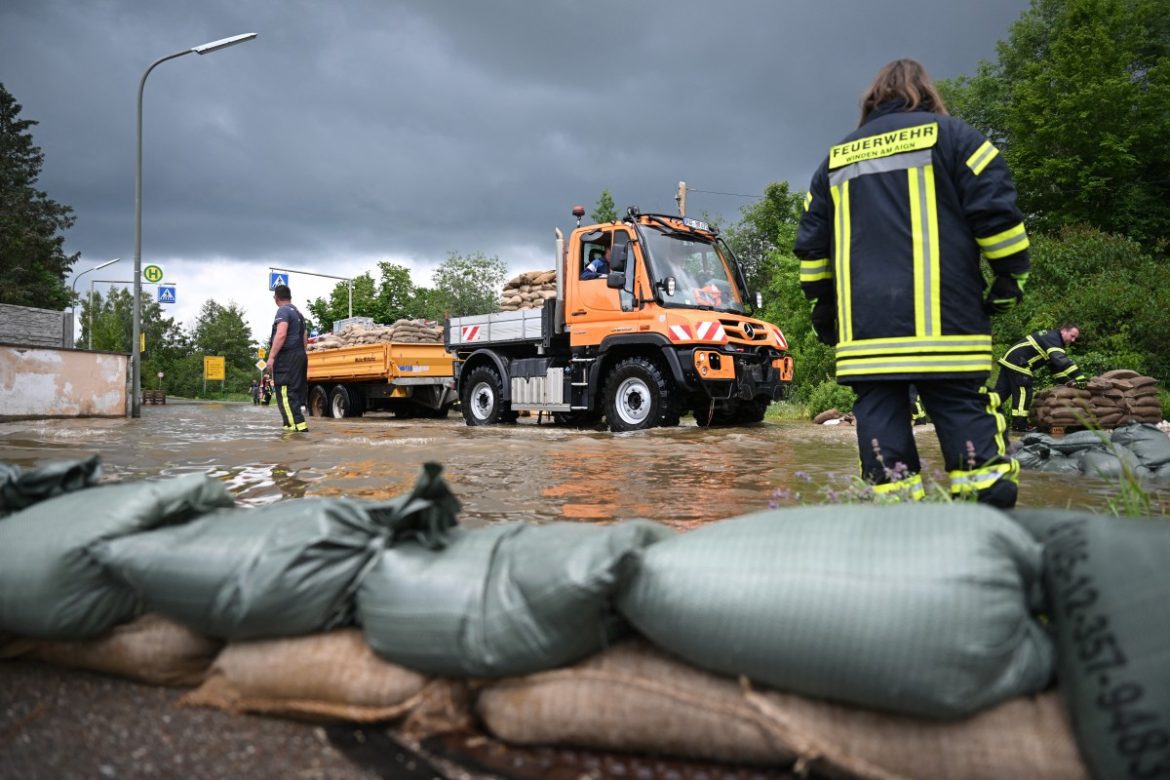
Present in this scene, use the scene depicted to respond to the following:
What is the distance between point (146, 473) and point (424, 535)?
4324 mm

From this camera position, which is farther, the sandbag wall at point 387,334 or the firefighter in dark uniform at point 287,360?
the sandbag wall at point 387,334

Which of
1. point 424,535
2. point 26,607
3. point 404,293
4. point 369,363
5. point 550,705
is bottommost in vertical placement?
point 550,705

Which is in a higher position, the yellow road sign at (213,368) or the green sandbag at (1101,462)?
the yellow road sign at (213,368)

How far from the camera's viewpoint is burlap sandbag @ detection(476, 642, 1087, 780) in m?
1.40

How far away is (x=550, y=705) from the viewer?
162 cm

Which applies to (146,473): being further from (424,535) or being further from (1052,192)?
(1052,192)

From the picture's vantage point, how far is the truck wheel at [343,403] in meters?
17.2

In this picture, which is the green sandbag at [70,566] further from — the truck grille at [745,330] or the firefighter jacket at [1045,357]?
the truck grille at [745,330]

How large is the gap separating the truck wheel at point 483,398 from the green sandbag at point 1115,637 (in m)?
11.2

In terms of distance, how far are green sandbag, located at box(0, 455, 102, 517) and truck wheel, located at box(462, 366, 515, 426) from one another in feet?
33.5

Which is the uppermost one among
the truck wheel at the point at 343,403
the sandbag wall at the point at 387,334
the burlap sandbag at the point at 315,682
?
the sandbag wall at the point at 387,334

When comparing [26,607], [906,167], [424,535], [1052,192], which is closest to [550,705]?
[424,535]

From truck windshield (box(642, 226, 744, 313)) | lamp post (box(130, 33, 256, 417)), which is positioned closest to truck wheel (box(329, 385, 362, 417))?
lamp post (box(130, 33, 256, 417))

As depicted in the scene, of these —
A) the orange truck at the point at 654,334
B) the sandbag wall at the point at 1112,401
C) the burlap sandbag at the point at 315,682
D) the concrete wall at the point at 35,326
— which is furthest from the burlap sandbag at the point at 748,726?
the concrete wall at the point at 35,326
